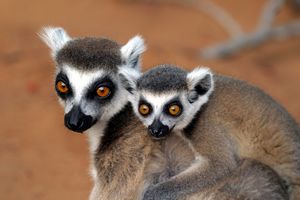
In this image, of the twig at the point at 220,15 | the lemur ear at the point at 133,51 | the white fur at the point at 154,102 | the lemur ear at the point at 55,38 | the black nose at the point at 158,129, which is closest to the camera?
the black nose at the point at 158,129

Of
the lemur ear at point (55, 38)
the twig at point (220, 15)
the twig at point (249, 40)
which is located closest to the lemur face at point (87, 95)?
the lemur ear at point (55, 38)

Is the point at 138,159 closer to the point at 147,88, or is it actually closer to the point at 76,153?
the point at 147,88

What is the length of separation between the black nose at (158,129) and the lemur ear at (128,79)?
43 cm

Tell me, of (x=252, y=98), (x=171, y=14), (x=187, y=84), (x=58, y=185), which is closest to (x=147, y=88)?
(x=187, y=84)

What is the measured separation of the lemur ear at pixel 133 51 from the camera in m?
6.17

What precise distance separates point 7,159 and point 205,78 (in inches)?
156

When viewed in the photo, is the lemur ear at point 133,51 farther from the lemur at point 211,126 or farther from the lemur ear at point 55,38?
the lemur ear at point 55,38

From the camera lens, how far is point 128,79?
5922mm

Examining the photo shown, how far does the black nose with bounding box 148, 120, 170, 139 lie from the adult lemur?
26cm

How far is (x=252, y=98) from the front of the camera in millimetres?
5941

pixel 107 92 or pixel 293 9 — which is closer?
pixel 107 92

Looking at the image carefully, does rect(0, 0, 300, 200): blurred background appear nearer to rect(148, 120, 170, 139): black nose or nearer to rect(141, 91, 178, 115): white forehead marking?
rect(141, 91, 178, 115): white forehead marking

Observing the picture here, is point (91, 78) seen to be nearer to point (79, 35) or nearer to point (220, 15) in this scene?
point (79, 35)

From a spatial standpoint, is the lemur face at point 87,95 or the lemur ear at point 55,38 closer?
the lemur face at point 87,95
